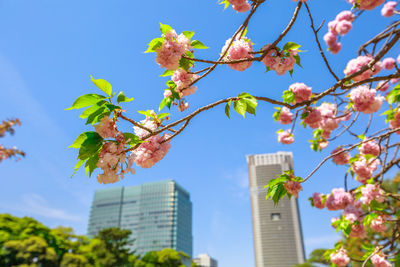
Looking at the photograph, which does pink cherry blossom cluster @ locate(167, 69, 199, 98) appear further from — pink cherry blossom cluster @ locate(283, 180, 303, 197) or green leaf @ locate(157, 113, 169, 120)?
pink cherry blossom cluster @ locate(283, 180, 303, 197)

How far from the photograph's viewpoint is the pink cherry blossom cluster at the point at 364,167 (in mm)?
2377

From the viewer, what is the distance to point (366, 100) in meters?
2.09

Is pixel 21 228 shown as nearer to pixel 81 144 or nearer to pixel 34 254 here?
pixel 34 254

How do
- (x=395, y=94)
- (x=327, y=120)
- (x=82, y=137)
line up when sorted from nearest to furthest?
(x=82, y=137), (x=395, y=94), (x=327, y=120)

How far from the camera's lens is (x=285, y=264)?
2448 inches

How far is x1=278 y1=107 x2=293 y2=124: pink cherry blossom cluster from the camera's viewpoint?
2.79 metres

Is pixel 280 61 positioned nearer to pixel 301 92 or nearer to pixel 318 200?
pixel 301 92

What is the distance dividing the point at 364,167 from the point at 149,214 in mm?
73857

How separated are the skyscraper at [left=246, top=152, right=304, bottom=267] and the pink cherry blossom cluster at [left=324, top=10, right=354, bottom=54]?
63.4m

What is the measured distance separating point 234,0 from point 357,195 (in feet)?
6.71

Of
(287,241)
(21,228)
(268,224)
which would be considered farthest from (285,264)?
(21,228)

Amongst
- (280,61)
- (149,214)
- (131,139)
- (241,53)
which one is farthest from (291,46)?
(149,214)

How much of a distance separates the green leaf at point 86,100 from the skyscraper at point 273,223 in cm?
6565

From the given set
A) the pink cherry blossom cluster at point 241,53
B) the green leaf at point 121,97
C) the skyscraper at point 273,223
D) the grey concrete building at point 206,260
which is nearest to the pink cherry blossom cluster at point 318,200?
the pink cherry blossom cluster at point 241,53
